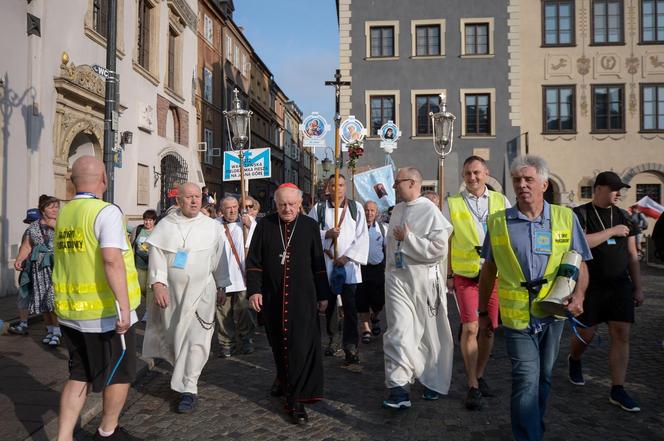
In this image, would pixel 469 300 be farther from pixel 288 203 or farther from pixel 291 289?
pixel 288 203

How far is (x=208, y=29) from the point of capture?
27797 millimetres

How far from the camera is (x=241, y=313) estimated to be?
23.9 ft

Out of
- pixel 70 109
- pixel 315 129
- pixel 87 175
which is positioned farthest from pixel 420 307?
pixel 70 109

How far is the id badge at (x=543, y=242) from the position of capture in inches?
141

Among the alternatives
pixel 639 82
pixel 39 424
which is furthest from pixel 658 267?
pixel 39 424

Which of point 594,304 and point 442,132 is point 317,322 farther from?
point 442,132

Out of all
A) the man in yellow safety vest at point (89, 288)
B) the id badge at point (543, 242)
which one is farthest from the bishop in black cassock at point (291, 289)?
the id badge at point (543, 242)

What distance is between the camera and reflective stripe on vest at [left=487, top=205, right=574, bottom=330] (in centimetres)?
359

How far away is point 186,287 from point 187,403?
104 cm

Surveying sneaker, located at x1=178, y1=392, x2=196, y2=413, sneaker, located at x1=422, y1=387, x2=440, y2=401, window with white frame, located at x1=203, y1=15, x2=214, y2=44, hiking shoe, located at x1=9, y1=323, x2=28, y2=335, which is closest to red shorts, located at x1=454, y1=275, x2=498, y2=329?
sneaker, located at x1=422, y1=387, x2=440, y2=401

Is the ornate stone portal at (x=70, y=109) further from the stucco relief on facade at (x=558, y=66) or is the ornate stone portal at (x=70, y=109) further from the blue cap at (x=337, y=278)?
the stucco relief on facade at (x=558, y=66)

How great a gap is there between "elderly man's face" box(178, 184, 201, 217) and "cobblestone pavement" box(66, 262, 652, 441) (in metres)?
1.76

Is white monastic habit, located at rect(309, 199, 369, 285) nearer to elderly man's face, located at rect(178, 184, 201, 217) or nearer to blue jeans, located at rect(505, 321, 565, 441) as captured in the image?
elderly man's face, located at rect(178, 184, 201, 217)

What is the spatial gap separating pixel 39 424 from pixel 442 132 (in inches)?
270
